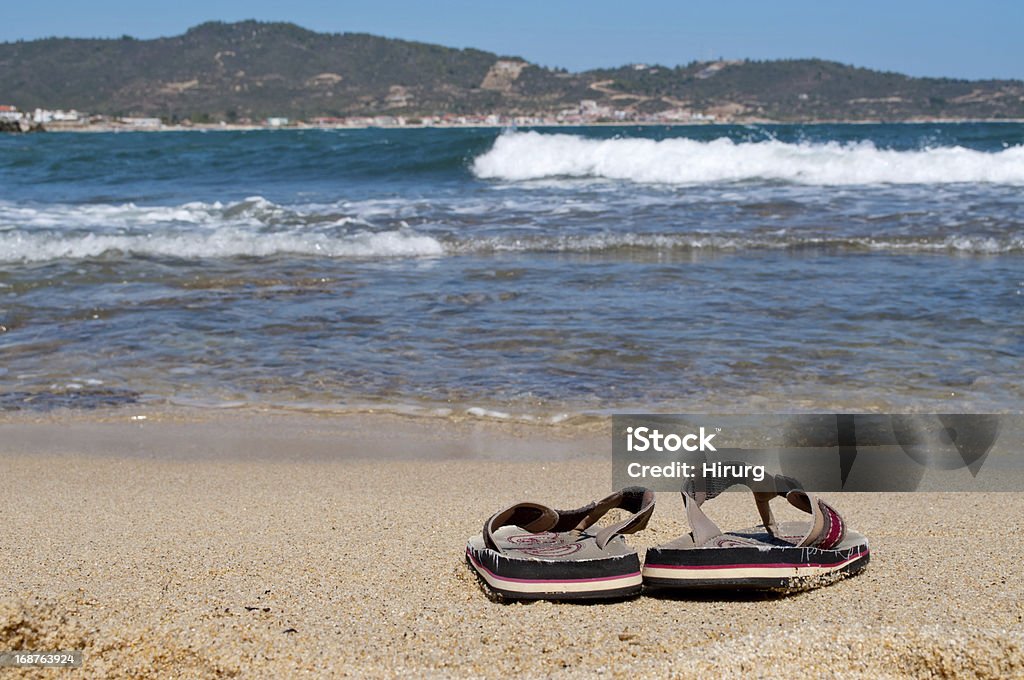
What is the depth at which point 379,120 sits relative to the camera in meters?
90.2

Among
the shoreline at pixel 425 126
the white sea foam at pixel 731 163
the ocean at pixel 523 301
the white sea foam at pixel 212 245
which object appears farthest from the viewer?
the shoreline at pixel 425 126

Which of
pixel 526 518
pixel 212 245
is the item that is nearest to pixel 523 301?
pixel 212 245

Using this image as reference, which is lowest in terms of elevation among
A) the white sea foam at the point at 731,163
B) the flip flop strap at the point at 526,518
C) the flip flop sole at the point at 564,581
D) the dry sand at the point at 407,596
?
the dry sand at the point at 407,596

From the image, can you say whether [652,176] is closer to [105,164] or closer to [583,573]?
[105,164]

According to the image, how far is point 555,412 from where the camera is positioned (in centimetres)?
420

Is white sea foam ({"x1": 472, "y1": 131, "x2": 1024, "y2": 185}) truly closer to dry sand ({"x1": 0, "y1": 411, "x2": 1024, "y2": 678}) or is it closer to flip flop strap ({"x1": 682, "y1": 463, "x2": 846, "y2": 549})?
dry sand ({"x1": 0, "y1": 411, "x2": 1024, "y2": 678})

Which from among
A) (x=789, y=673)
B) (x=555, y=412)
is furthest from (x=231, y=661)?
(x=555, y=412)

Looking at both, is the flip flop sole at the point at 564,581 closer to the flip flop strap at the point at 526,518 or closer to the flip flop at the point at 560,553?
the flip flop at the point at 560,553

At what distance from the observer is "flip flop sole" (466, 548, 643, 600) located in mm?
1870

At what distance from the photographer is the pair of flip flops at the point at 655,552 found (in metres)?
1.88

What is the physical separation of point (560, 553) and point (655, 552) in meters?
0.19

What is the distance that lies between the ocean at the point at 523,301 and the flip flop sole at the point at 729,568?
2263 millimetres

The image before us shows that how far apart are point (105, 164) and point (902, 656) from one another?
79.3 ft

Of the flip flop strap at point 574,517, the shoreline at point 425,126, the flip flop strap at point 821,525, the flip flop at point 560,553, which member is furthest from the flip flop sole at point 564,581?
the shoreline at point 425,126
